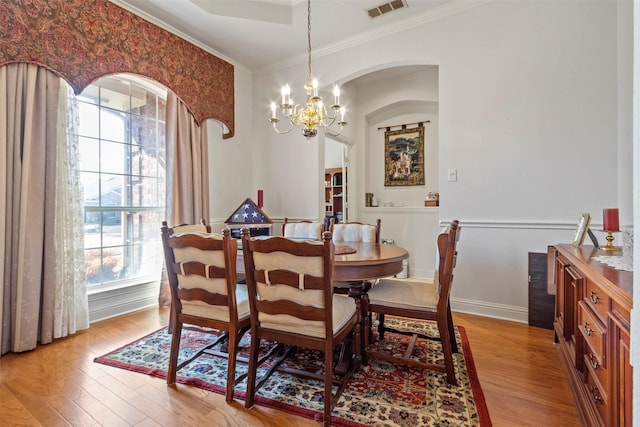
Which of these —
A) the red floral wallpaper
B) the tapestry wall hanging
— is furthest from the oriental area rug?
the tapestry wall hanging

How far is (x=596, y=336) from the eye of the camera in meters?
1.25

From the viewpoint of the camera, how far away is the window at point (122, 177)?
9.32 feet

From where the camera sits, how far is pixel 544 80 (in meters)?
2.61

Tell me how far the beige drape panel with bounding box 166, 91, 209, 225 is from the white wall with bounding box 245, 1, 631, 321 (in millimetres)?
2267

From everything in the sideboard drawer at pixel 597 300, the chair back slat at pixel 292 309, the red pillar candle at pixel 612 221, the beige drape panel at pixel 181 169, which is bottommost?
the chair back slat at pixel 292 309

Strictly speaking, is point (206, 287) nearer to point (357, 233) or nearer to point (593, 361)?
point (357, 233)

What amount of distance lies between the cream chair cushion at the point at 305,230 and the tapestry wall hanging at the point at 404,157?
2460 mm

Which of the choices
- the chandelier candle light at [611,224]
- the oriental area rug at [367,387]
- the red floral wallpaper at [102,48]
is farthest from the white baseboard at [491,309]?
the red floral wallpaper at [102,48]

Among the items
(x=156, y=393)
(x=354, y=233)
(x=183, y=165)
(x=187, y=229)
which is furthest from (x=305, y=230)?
(x=156, y=393)

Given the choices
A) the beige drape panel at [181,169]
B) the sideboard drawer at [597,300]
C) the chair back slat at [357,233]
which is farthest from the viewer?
the beige drape panel at [181,169]

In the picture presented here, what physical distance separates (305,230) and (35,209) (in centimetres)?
205

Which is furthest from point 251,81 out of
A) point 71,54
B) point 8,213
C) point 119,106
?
point 8,213

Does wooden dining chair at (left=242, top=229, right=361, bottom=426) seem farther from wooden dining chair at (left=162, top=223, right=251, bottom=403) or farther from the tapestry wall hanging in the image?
the tapestry wall hanging

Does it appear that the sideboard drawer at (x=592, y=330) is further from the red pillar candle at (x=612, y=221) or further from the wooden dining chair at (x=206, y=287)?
the wooden dining chair at (x=206, y=287)
